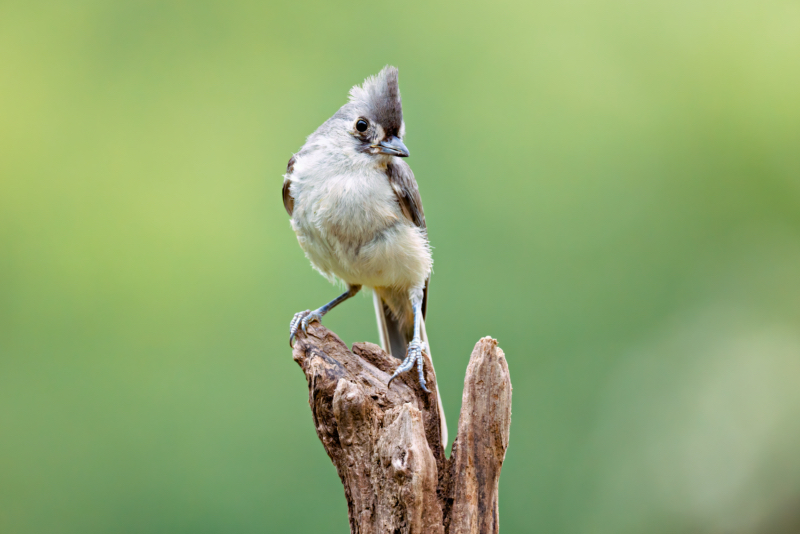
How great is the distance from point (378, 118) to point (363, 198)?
34 cm

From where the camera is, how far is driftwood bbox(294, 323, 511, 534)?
2.00 meters

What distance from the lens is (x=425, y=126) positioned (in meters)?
3.91

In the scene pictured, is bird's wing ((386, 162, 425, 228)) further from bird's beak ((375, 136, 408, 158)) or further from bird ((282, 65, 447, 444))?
bird's beak ((375, 136, 408, 158))

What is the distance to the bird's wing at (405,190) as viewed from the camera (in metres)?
2.77

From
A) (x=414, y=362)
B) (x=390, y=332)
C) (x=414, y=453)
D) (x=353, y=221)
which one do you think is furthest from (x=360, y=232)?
(x=414, y=453)

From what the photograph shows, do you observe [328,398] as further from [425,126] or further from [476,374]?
[425,126]

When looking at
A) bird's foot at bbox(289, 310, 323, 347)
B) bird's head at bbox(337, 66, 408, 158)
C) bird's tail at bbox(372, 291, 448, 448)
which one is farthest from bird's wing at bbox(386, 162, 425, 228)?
bird's foot at bbox(289, 310, 323, 347)

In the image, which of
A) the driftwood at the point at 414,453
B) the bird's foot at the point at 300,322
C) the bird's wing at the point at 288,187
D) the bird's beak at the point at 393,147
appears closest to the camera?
the driftwood at the point at 414,453

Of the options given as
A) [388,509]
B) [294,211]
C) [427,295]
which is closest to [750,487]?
[427,295]

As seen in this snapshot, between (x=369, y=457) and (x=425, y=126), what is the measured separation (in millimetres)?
2335

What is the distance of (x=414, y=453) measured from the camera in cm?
197

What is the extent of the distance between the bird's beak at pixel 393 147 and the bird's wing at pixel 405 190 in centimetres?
15

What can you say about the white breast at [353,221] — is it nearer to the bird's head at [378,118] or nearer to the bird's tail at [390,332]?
the bird's head at [378,118]

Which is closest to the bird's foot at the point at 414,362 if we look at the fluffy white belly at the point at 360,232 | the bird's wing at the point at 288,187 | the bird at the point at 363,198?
the bird at the point at 363,198
